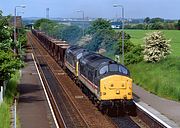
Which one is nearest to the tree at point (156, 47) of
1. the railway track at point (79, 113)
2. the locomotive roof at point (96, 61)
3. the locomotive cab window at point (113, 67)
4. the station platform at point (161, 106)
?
the railway track at point (79, 113)

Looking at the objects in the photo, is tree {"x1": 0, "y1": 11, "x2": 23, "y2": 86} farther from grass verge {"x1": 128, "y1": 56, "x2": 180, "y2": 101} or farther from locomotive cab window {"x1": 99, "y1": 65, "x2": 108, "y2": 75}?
grass verge {"x1": 128, "y1": 56, "x2": 180, "y2": 101}

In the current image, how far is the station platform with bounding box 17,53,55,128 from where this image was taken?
25094 mm

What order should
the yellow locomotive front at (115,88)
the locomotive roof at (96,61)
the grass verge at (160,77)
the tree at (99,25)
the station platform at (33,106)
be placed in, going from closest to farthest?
1. the station platform at (33,106)
2. the yellow locomotive front at (115,88)
3. the locomotive roof at (96,61)
4. the grass verge at (160,77)
5. the tree at (99,25)

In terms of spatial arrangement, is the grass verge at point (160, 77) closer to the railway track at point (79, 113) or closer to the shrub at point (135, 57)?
the shrub at point (135, 57)

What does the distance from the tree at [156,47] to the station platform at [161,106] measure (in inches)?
335

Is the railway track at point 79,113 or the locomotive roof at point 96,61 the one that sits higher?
the locomotive roof at point 96,61

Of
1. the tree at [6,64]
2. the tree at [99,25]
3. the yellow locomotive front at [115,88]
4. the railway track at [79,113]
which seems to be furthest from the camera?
the tree at [99,25]

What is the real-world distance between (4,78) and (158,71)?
1507 centimetres

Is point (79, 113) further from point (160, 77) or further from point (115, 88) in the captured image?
point (160, 77)

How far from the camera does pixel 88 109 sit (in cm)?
3061

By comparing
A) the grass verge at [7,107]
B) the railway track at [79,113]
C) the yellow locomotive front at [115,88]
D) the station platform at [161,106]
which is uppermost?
the yellow locomotive front at [115,88]

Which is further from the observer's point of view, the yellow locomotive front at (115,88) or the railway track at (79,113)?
the yellow locomotive front at (115,88)

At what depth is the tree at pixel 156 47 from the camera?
45.7 meters

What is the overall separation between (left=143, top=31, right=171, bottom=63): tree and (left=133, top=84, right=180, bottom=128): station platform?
8.50 metres
